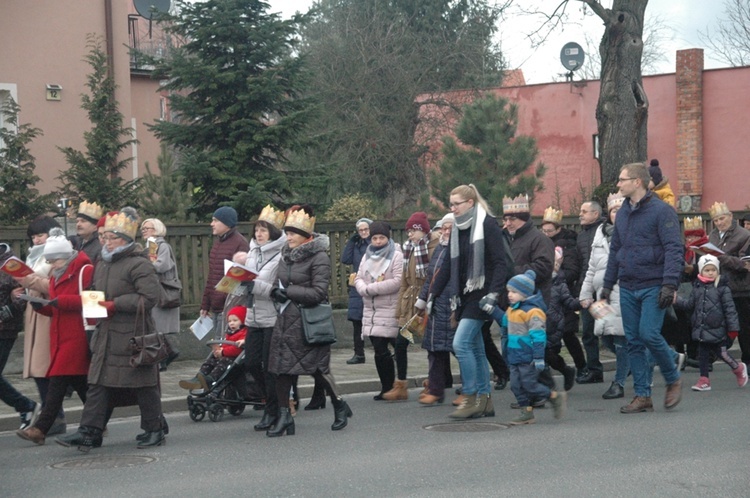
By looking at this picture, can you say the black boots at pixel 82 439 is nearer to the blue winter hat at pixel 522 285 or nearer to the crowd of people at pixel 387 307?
the crowd of people at pixel 387 307

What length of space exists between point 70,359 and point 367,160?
101ft

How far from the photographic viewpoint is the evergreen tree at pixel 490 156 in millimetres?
28453

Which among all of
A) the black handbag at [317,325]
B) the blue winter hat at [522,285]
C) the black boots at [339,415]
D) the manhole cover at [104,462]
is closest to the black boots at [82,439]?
the manhole cover at [104,462]

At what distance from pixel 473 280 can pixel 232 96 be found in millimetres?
9622

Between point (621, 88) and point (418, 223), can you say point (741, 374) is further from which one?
point (621, 88)

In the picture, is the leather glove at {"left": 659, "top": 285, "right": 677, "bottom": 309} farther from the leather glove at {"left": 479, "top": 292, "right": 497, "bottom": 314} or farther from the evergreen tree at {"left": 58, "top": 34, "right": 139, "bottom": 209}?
the evergreen tree at {"left": 58, "top": 34, "right": 139, "bottom": 209}

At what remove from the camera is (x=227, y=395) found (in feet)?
34.7

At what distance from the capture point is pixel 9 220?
1606cm

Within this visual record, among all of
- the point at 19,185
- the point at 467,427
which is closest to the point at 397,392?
the point at 467,427

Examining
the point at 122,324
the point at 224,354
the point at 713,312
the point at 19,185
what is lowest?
the point at 224,354

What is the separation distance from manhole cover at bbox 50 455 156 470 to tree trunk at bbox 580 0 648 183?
13.0 m

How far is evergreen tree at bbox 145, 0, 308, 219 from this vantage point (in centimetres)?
1802

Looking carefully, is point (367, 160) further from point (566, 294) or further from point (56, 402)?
point (56, 402)

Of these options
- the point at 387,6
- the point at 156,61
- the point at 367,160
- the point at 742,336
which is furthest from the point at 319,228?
the point at 387,6
